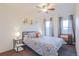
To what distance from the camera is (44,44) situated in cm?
190

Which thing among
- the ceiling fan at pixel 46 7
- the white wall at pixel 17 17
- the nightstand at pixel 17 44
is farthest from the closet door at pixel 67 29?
the nightstand at pixel 17 44

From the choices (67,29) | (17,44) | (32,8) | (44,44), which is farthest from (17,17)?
(67,29)

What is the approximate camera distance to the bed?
1880 mm

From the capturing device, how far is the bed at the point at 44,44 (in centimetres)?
188

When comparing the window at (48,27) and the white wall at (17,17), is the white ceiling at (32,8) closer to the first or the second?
the white wall at (17,17)

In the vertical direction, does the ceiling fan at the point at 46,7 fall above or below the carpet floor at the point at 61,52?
above

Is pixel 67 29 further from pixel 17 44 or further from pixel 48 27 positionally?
pixel 17 44

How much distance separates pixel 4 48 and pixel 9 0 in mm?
777

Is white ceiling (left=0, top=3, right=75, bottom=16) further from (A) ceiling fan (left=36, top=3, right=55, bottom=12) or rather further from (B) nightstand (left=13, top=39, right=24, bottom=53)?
(B) nightstand (left=13, top=39, right=24, bottom=53)

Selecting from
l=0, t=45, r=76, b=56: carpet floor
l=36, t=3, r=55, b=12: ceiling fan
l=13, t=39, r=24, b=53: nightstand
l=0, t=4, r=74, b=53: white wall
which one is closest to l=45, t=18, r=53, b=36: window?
l=0, t=4, r=74, b=53: white wall

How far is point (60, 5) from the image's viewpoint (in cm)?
193

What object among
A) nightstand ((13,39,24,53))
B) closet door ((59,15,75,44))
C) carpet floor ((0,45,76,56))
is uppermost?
closet door ((59,15,75,44))

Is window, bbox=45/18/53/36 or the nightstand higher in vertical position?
window, bbox=45/18/53/36

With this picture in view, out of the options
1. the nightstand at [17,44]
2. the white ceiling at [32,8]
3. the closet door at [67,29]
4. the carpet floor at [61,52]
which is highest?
the white ceiling at [32,8]
